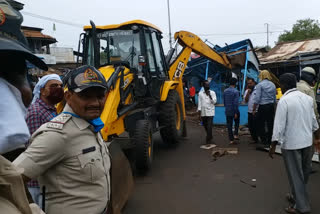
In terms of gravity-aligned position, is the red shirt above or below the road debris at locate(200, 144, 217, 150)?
above

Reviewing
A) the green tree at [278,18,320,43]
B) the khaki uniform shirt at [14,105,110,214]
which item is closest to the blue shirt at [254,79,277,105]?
the khaki uniform shirt at [14,105,110,214]

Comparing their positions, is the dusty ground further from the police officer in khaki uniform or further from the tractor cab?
the police officer in khaki uniform

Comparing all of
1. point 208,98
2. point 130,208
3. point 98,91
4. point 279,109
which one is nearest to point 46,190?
point 98,91

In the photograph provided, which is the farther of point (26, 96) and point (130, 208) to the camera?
point (130, 208)

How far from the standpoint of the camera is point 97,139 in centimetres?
160

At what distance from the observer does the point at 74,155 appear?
1.43 m

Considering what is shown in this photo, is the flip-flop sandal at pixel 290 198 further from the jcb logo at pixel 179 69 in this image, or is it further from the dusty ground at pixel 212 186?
the jcb logo at pixel 179 69

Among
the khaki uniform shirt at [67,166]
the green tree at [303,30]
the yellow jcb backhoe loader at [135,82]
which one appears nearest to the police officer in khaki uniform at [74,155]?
the khaki uniform shirt at [67,166]

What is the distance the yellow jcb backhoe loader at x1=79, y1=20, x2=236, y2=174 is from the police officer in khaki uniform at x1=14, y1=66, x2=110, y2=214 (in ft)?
7.88

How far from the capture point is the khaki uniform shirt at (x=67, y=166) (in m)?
1.35

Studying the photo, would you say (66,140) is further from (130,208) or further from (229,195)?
(229,195)

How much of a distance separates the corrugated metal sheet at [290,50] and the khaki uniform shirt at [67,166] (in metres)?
12.4

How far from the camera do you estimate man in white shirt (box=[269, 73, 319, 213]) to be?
123 inches

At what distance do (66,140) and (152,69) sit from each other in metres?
4.43
